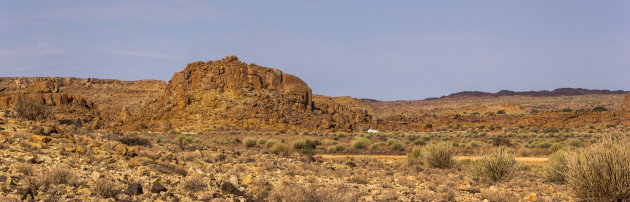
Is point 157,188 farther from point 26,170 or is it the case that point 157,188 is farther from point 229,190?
point 26,170

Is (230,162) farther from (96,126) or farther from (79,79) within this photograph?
(79,79)

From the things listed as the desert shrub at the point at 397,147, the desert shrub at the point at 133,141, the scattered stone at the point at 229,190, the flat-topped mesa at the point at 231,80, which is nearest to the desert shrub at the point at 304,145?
the desert shrub at the point at 397,147

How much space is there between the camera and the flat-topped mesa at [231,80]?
5497 cm

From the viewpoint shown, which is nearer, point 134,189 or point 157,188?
point 134,189

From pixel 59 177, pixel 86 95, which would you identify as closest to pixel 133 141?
pixel 59 177

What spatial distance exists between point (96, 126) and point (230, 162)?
42667 mm

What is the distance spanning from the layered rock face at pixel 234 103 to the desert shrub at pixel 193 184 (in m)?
40.0

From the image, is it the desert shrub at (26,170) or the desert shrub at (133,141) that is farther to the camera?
the desert shrub at (133,141)

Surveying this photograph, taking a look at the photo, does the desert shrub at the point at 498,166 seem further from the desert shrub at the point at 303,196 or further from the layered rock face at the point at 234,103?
the layered rock face at the point at 234,103

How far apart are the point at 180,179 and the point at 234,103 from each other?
144 ft

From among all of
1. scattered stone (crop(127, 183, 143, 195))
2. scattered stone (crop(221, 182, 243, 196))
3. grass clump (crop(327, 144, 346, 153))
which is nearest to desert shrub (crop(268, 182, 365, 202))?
scattered stone (crop(221, 182, 243, 196))

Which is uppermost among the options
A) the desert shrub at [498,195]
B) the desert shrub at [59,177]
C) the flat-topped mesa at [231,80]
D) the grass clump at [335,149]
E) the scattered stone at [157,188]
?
the flat-topped mesa at [231,80]

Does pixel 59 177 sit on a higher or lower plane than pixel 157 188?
higher

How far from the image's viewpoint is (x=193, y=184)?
29.6ft
